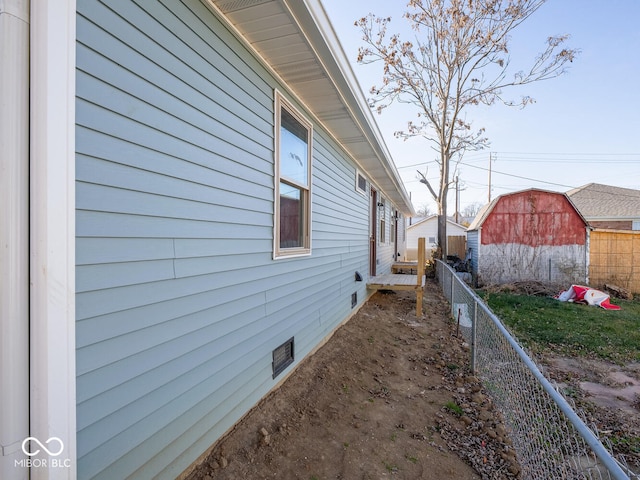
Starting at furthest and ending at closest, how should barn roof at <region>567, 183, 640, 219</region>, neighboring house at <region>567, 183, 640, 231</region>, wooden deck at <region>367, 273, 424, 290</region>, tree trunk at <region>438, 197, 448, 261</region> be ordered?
1. barn roof at <region>567, 183, 640, 219</region>
2. neighboring house at <region>567, 183, 640, 231</region>
3. tree trunk at <region>438, 197, 448, 261</region>
4. wooden deck at <region>367, 273, 424, 290</region>

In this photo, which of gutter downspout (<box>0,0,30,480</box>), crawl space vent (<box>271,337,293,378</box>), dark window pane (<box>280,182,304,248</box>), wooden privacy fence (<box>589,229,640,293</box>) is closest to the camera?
gutter downspout (<box>0,0,30,480</box>)

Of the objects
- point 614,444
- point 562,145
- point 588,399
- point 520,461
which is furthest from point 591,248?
point 562,145

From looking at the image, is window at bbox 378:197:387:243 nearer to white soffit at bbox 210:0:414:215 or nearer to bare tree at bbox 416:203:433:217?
white soffit at bbox 210:0:414:215

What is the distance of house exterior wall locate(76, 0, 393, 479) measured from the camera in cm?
142

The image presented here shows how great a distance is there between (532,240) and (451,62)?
25.7 ft

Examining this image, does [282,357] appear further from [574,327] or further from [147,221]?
[574,327]

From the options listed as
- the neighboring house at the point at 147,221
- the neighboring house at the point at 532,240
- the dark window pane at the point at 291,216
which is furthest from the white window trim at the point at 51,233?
the neighboring house at the point at 532,240

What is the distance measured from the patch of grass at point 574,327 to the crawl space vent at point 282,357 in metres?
3.82

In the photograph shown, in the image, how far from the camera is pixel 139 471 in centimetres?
165

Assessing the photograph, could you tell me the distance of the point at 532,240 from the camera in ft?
36.7

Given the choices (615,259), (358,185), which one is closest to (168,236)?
(358,185)

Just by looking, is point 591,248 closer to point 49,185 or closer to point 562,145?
point 49,185

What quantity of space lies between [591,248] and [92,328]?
45.3 feet

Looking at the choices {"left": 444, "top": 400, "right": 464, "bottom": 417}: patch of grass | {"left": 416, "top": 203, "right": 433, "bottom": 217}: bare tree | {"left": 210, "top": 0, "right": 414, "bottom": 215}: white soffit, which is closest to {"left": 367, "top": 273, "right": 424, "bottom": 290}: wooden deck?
{"left": 210, "top": 0, "right": 414, "bottom": 215}: white soffit
